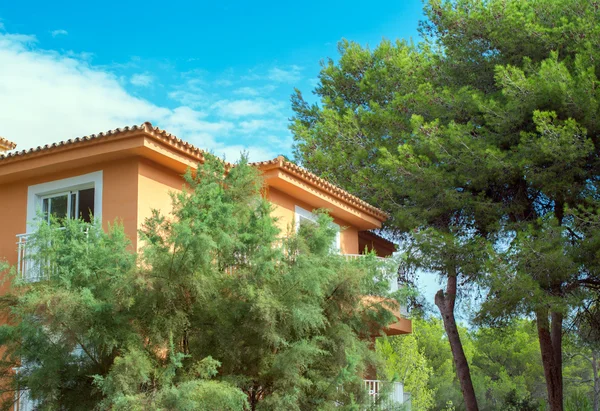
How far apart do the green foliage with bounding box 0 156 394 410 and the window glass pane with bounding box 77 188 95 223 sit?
8.72ft

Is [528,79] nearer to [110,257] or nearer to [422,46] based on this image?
[422,46]

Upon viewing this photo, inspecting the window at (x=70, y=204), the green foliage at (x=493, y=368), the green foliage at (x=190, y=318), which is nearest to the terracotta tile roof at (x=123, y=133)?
the window at (x=70, y=204)

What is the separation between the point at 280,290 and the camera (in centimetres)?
1351

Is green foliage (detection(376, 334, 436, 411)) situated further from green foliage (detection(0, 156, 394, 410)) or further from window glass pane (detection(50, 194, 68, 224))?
green foliage (detection(0, 156, 394, 410))

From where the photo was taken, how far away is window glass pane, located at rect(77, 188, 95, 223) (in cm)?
1708

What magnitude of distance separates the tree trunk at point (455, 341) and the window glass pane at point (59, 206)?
1281 centimetres

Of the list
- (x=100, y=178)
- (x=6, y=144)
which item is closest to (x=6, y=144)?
(x=6, y=144)

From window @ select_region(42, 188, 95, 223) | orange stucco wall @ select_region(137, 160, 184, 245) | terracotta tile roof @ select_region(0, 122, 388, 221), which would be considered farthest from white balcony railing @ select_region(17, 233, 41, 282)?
orange stucco wall @ select_region(137, 160, 184, 245)

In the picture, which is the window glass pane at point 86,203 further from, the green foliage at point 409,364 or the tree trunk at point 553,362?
the green foliage at point 409,364

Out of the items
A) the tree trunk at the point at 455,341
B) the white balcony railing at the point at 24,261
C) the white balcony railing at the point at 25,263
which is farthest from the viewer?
the tree trunk at the point at 455,341

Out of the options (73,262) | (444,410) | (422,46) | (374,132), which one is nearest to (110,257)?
(73,262)

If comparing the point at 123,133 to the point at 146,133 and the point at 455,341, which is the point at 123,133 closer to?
the point at 146,133

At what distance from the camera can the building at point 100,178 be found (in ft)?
52.8

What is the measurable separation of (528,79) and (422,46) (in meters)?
10.5
